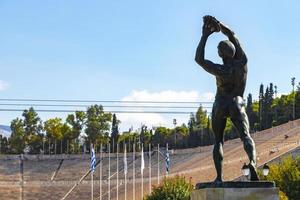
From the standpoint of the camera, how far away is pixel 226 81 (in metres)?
12.5

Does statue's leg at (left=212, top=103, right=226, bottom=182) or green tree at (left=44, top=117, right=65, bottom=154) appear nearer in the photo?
statue's leg at (left=212, top=103, right=226, bottom=182)

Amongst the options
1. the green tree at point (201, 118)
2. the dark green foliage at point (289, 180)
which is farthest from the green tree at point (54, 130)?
the dark green foliage at point (289, 180)

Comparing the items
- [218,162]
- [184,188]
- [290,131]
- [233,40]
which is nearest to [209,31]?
[233,40]

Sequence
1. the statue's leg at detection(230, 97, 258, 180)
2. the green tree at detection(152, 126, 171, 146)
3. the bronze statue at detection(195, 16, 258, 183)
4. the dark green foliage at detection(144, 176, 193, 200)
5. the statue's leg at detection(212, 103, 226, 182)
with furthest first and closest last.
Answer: the green tree at detection(152, 126, 171, 146)
the dark green foliage at detection(144, 176, 193, 200)
the statue's leg at detection(212, 103, 226, 182)
the bronze statue at detection(195, 16, 258, 183)
the statue's leg at detection(230, 97, 258, 180)

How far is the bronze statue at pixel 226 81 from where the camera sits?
12453 millimetres

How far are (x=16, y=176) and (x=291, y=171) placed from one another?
74101mm

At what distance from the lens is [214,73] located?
41.0 ft

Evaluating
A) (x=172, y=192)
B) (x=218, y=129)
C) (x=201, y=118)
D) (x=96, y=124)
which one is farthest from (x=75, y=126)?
(x=218, y=129)

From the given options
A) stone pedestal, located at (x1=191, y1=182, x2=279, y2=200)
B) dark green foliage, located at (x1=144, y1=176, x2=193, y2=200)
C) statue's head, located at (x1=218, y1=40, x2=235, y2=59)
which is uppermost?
statue's head, located at (x1=218, y1=40, x2=235, y2=59)

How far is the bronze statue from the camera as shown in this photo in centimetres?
1245

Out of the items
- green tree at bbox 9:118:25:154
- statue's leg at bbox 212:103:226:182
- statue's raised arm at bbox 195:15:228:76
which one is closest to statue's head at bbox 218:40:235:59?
statue's raised arm at bbox 195:15:228:76

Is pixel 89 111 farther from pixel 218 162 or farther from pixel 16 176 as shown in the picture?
pixel 218 162

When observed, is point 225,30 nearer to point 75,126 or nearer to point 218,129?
point 218,129

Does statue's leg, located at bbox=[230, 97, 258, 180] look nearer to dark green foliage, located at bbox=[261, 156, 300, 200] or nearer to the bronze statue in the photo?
the bronze statue
